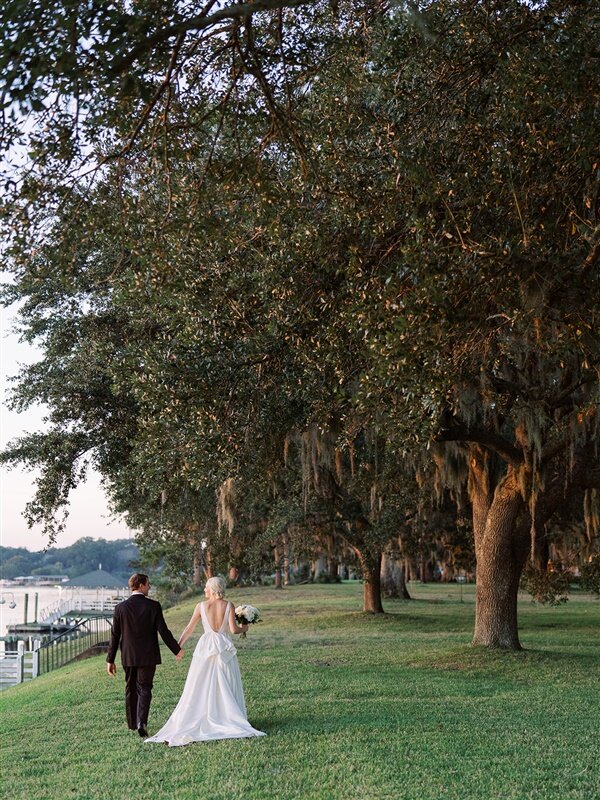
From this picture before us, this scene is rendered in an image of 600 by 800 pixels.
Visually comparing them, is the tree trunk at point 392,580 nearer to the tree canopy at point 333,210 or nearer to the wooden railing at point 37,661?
the wooden railing at point 37,661

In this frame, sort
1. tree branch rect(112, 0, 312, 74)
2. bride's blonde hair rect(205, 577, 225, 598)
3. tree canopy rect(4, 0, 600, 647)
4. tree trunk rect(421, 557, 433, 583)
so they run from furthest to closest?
tree trunk rect(421, 557, 433, 583) < bride's blonde hair rect(205, 577, 225, 598) < tree canopy rect(4, 0, 600, 647) < tree branch rect(112, 0, 312, 74)

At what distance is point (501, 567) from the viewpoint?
52.5 feet

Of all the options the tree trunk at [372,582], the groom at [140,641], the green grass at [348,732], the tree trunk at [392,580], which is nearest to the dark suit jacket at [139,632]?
the groom at [140,641]

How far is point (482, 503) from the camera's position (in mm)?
17016

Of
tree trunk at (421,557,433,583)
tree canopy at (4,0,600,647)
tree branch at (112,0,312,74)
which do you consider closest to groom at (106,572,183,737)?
tree canopy at (4,0,600,647)

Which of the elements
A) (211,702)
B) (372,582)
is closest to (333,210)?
(211,702)

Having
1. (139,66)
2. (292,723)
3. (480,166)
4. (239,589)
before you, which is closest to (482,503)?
(292,723)

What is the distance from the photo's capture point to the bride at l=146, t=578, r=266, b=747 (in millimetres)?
8742

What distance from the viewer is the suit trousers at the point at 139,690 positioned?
9047 millimetres

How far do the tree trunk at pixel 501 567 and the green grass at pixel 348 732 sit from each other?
60cm

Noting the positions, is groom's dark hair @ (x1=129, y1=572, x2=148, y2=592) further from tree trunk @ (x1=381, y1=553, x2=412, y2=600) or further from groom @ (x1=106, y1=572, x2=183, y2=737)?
tree trunk @ (x1=381, y1=553, x2=412, y2=600)

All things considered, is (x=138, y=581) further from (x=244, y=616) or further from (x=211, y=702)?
(x=211, y=702)

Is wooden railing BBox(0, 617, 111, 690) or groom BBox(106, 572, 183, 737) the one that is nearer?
groom BBox(106, 572, 183, 737)

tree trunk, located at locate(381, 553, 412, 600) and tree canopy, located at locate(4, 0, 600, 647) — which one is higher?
tree canopy, located at locate(4, 0, 600, 647)
